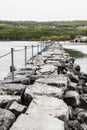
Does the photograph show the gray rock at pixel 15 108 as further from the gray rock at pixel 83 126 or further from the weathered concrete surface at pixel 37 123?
the gray rock at pixel 83 126

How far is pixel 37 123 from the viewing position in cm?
405

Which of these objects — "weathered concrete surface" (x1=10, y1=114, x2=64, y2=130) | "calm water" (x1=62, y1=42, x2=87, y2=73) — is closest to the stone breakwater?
"weathered concrete surface" (x1=10, y1=114, x2=64, y2=130)

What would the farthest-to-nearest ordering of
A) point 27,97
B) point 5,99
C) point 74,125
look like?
point 27,97
point 5,99
point 74,125

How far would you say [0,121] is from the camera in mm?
4141

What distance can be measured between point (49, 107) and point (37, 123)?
712 millimetres

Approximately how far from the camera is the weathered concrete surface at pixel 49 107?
→ 14.8ft

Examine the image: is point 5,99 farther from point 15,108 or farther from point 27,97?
point 15,108

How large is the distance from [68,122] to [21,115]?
0.72m

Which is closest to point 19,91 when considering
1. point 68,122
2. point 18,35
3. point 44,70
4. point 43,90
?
point 43,90

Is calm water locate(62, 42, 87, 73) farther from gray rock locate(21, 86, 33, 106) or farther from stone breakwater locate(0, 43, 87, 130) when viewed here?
gray rock locate(21, 86, 33, 106)

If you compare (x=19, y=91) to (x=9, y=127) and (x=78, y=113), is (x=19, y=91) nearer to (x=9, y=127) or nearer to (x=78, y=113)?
(x=78, y=113)

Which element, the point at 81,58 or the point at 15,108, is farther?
the point at 81,58

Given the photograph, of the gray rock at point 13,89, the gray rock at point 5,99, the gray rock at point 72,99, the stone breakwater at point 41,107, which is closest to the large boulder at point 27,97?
the stone breakwater at point 41,107

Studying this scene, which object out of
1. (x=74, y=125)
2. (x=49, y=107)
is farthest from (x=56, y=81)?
(x=74, y=125)
